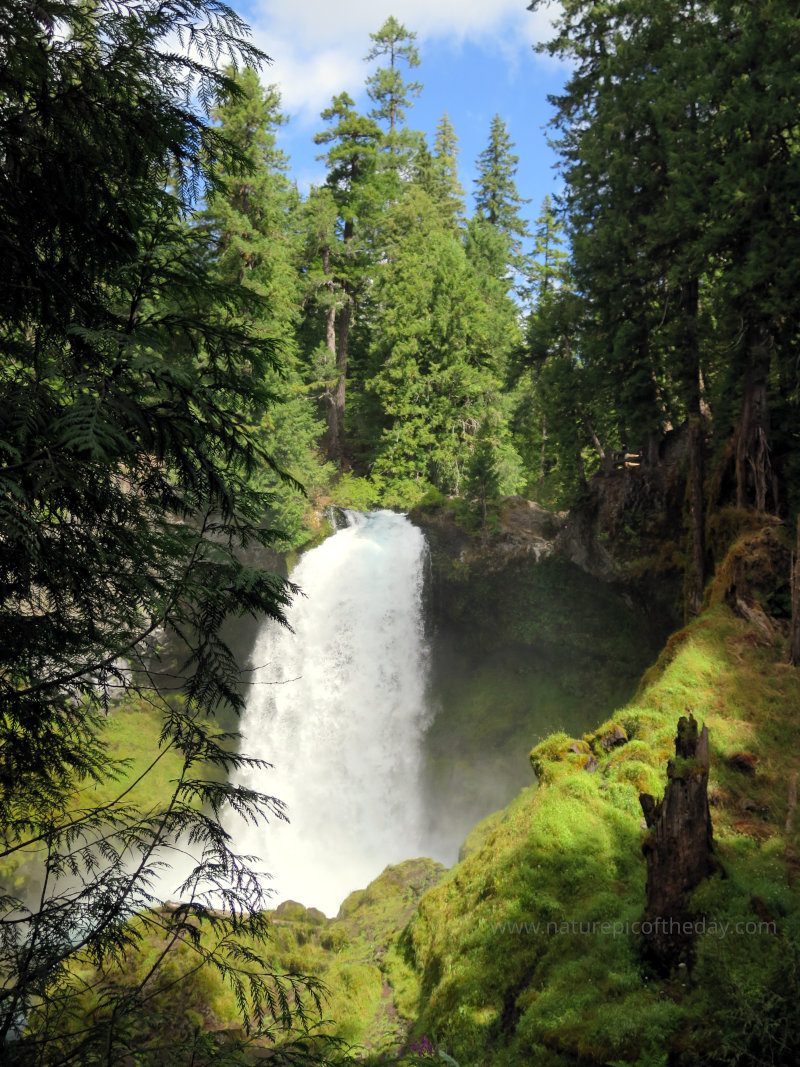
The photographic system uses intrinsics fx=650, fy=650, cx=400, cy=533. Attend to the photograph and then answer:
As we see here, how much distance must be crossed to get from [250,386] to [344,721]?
15984 millimetres

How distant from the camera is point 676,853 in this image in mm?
5887

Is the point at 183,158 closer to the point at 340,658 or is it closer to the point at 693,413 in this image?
the point at 693,413

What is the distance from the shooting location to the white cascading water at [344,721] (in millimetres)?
16922

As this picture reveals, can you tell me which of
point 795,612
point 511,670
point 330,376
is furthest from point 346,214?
point 795,612

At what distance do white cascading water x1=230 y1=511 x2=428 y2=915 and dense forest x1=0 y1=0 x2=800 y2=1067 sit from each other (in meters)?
1.83

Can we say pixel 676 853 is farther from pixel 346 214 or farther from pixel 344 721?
pixel 346 214

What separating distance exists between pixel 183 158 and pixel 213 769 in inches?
683

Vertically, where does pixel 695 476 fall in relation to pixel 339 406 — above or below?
below

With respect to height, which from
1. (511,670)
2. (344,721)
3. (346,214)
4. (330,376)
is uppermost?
(346,214)

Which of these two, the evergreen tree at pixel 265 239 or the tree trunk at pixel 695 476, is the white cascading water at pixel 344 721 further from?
the tree trunk at pixel 695 476

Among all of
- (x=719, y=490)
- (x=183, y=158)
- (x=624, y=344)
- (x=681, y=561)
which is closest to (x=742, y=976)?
(x=183, y=158)

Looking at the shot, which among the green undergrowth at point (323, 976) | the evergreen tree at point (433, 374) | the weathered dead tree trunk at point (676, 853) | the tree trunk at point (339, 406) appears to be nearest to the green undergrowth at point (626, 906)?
the weathered dead tree trunk at point (676, 853)

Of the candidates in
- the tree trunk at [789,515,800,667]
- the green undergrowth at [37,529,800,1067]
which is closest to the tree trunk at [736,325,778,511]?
the green undergrowth at [37,529,800,1067]

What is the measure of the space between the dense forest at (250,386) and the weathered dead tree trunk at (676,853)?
0.54m
